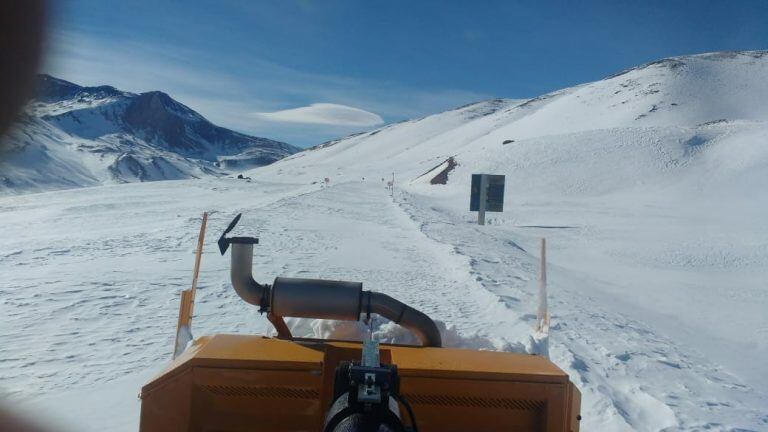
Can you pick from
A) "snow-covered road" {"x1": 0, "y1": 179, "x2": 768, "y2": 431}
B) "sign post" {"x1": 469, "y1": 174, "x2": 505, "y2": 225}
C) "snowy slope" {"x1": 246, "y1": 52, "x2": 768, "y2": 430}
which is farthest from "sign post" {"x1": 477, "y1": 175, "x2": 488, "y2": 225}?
"snow-covered road" {"x1": 0, "y1": 179, "x2": 768, "y2": 431}

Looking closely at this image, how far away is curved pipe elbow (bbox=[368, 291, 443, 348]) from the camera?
3.87 meters

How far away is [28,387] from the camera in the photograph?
4.87 metres

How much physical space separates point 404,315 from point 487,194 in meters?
20.3

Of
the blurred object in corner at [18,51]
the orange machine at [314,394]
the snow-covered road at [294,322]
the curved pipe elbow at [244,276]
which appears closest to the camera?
the orange machine at [314,394]

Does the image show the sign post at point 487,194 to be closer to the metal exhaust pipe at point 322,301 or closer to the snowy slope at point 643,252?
the snowy slope at point 643,252

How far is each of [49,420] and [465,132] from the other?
124423mm

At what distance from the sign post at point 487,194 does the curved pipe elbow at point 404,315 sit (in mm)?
19898

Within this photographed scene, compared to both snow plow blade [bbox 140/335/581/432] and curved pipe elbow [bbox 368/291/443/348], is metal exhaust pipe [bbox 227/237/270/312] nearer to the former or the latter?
curved pipe elbow [bbox 368/291/443/348]

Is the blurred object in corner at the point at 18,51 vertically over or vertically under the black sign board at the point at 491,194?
over

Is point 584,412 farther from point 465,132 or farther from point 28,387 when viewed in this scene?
point 465,132

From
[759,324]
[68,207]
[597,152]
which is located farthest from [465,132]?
[759,324]

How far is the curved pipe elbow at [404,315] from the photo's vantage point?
387 cm

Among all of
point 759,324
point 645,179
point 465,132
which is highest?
point 465,132

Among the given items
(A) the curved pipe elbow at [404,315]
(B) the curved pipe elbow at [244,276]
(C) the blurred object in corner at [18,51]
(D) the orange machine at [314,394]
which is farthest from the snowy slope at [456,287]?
(C) the blurred object in corner at [18,51]
